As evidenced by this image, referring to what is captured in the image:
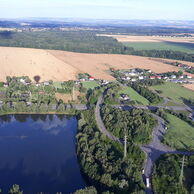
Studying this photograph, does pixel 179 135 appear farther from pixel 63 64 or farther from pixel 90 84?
pixel 63 64

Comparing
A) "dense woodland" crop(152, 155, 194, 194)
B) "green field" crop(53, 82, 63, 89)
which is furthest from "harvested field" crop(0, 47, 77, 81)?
"dense woodland" crop(152, 155, 194, 194)

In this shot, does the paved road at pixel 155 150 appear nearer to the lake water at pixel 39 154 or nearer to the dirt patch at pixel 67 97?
the lake water at pixel 39 154

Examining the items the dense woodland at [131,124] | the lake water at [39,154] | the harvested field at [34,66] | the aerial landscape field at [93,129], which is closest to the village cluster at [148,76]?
the aerial landscape field at [93,129]

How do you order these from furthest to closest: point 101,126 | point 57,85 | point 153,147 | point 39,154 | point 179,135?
1. point 57,85
2. point 101,126
3. point 179,135
4. point 153,147
5. point 39,154

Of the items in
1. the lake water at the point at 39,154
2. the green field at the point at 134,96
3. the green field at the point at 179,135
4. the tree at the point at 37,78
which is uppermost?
the tree at the point at 37,78

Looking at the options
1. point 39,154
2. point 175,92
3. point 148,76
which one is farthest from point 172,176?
point 148,76
